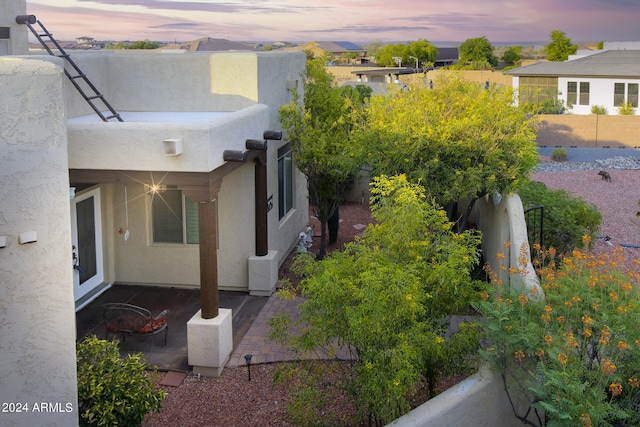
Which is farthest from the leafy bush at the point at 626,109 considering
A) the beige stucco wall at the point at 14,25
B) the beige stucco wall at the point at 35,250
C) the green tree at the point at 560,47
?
the beige stucco wall at the point at 35,250

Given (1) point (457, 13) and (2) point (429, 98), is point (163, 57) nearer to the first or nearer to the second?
(2) point (429, 98)

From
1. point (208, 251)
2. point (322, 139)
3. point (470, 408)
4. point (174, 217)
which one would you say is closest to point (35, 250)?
point (208, 251)

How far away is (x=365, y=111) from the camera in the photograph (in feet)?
46.4

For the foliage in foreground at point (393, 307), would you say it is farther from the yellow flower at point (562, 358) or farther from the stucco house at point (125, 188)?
the stucco house at point (125, 188)

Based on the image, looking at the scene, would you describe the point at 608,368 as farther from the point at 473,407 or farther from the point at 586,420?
the point at 473,407

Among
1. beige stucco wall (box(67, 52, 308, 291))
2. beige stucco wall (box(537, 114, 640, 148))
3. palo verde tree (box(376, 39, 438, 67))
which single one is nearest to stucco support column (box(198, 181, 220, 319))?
beige stucco wall (box(67, 52, 308, 291))

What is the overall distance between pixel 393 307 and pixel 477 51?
9482 cm

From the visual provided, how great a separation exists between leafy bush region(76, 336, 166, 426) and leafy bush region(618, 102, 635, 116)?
44.2 m

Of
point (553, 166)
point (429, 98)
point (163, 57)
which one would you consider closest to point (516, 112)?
point (429, 98)

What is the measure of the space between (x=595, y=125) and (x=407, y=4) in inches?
1243

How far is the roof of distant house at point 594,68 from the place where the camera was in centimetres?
5144

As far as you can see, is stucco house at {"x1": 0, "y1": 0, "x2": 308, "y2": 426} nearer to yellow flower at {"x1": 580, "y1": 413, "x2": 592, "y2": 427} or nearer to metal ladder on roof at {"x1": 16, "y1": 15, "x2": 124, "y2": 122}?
metal ladder on roof at {"x1": 16, "y1": 15, "x2": 124, "y2": 122}

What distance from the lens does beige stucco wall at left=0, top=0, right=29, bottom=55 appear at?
526 inches

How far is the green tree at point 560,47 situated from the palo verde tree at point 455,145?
3376 inches
